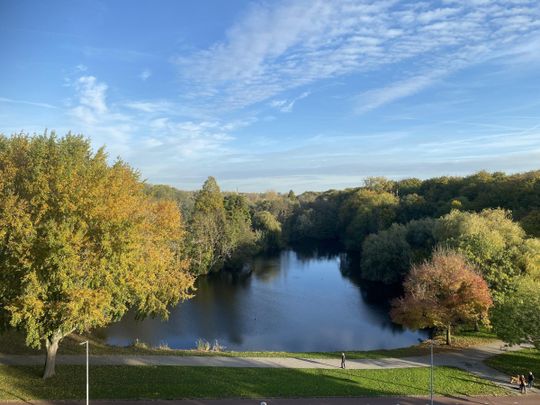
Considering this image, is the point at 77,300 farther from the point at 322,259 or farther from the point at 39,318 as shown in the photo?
the point at 322,259

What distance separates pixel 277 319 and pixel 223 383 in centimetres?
1971

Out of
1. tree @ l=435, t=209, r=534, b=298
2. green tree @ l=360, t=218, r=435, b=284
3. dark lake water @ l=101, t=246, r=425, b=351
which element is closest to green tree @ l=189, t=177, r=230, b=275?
dark lake water @ l=101, t=246, r=425, b=351

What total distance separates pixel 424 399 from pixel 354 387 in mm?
3052

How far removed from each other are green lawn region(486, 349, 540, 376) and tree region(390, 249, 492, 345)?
2.58 m

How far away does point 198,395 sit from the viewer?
58.9ft

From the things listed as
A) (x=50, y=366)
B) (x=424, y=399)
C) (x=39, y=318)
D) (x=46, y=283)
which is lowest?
(x=424, y=399)

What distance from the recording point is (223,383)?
19.5 metres

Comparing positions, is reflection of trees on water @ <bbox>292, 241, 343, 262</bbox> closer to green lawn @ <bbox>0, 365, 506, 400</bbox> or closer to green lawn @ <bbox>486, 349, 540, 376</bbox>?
green lawn @ <bbox>486, 349, 540, 376</bbox>

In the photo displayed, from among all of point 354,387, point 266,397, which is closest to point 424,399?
point 354,387

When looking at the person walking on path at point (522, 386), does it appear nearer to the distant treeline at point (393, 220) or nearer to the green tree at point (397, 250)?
the distant treeline at point (393, 220)

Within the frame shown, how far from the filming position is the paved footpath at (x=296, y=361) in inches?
852

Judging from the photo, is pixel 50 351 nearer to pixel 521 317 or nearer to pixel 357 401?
pixel 357 401

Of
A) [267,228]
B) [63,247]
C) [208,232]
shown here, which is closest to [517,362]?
[63,247]

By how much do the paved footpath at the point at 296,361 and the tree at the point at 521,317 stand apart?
→ 2224mm
